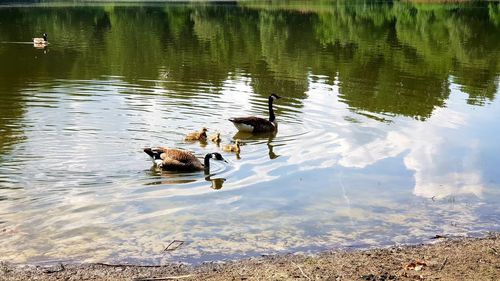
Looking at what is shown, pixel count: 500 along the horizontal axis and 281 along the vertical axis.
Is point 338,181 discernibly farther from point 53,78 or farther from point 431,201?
point 53,78

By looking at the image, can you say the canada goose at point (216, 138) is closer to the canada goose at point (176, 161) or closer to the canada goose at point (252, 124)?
the canada goose at point (252, 124)

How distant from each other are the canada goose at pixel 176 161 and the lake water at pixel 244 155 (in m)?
0.27

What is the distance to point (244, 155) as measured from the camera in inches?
632

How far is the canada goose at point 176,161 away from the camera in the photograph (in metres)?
13.9

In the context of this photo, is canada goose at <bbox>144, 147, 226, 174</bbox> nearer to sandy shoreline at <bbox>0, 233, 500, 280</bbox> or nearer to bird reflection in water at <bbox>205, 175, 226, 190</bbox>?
bird reflection in water at <bbox>205, 175, 226, 190</bbox>

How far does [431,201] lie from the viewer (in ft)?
39.9

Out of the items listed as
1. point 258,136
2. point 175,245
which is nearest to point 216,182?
point 175,245

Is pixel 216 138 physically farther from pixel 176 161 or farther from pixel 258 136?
pixel 176 161

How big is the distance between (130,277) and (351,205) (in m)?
5.12

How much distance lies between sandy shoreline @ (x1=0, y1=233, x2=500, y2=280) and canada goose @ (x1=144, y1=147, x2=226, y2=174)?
209 inches

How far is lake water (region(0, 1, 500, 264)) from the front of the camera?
33.3 feet

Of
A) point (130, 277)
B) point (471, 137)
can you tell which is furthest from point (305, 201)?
point (471, 137)

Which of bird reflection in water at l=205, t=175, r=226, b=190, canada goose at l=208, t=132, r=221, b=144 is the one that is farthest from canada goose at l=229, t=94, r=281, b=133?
bird reflection in water at l=205, t=175, r=226, b=190

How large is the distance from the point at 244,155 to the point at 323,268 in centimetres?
778
